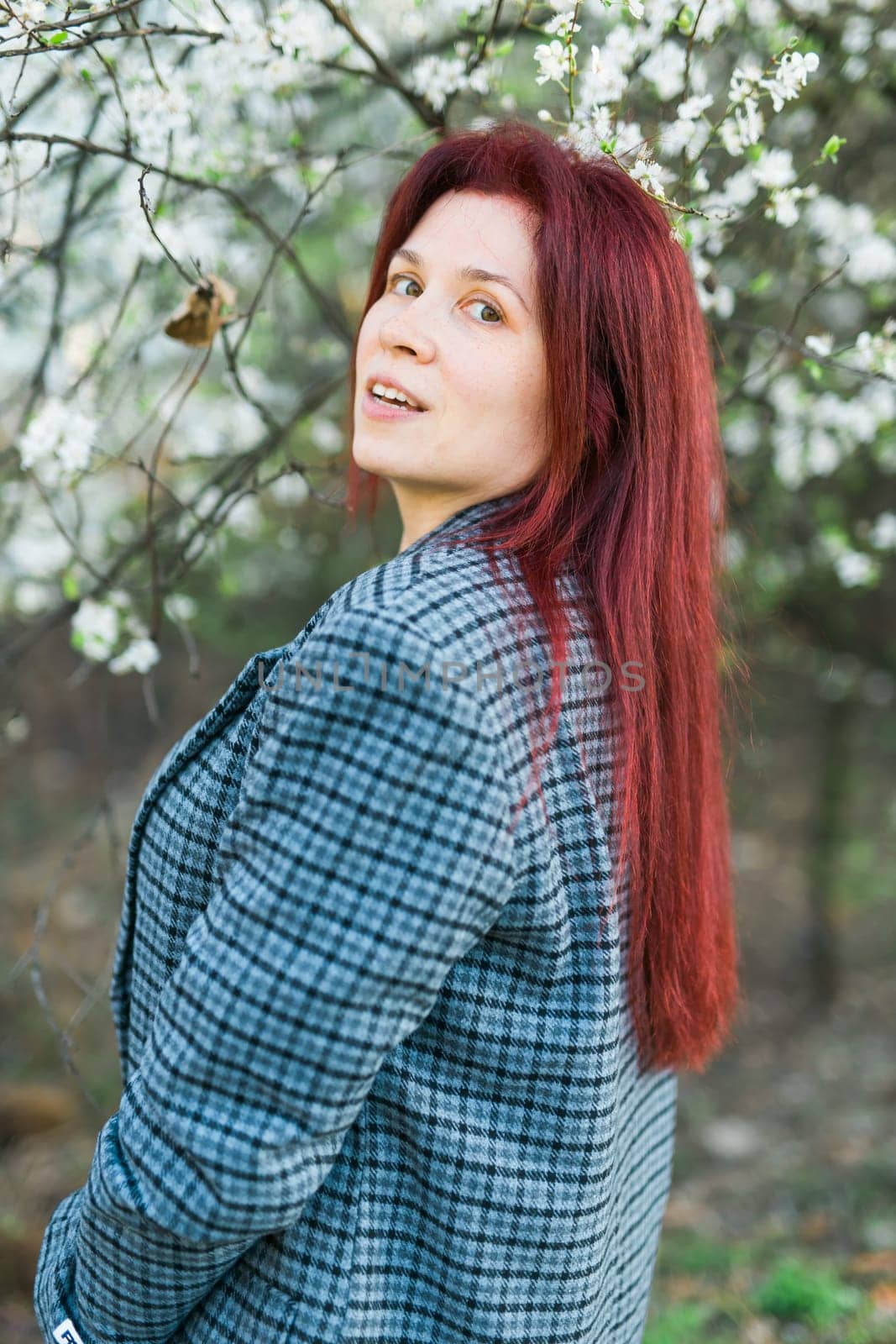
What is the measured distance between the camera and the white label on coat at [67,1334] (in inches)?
43.7

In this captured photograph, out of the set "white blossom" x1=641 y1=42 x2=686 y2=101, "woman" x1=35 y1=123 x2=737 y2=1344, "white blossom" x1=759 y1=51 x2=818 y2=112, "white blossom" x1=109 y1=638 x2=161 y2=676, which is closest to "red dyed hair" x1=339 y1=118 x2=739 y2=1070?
"woman" x1=35 y1=123 x2=737 y2=1344

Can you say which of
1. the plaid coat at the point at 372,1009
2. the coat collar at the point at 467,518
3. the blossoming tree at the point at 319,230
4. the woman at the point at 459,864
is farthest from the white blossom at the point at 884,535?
the plaid coat at the point at 372,1009

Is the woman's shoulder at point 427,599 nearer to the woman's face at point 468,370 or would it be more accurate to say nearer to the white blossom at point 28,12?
the woman's face at point 468,370

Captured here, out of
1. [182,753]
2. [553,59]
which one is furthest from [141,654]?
[553,59]

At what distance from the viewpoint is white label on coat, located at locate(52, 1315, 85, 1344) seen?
3.64 feet

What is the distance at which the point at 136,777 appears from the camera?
4.89m

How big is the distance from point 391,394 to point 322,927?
0.61 meters

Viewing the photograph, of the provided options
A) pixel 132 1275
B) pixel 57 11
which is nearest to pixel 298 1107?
pixel 132 1275

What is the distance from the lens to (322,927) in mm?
932

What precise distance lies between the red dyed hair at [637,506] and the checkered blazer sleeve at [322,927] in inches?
9.7

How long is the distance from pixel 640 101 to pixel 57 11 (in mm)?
1111

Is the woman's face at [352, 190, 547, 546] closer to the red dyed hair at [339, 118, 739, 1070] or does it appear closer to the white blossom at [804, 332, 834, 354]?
the red dyed hair at [339, 118, 739, 1070]

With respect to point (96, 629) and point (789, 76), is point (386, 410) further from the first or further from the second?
point (96, 629)

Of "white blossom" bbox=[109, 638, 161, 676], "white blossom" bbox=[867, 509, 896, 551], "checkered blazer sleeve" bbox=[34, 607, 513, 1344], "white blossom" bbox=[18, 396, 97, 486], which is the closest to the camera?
"checkered blazer sleeve" bbox=[34, 607, 513, 1344]
